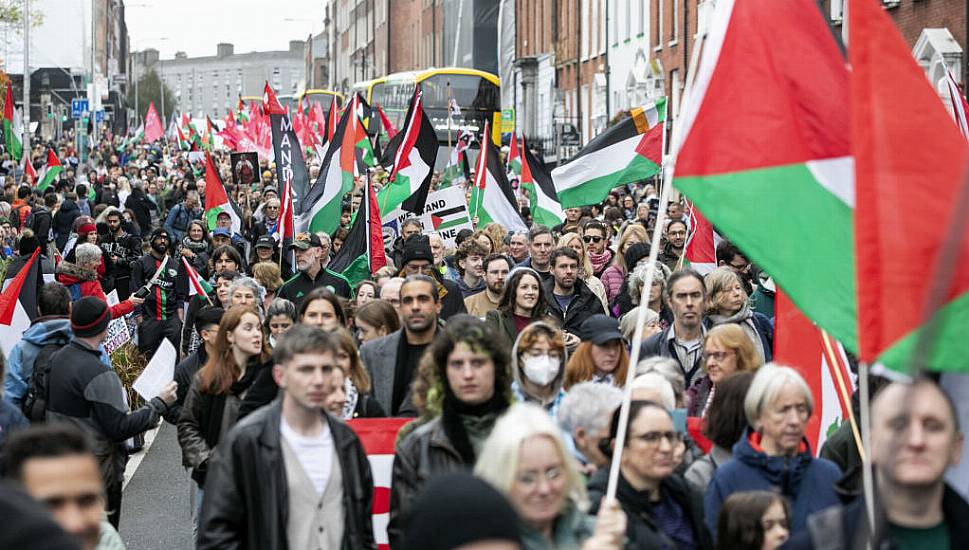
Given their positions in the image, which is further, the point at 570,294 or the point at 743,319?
the point at 570,294

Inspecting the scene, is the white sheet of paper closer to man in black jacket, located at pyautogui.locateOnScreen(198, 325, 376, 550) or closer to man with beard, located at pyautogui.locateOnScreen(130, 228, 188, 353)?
man in black jacket, located at pyautogui.locateOnScreen(198, 325, 376, 550)

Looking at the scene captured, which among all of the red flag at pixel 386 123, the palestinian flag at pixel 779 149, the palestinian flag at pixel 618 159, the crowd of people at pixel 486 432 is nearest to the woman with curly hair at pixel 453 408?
the crowd of people at pixel 486 432

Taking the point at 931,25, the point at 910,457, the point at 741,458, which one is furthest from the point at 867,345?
the point at 931,25

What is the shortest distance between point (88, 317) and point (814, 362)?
3193mm

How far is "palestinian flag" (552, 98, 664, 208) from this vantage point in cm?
1471

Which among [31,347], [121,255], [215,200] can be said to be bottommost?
[31,347]

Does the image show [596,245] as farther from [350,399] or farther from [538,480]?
[538,480]

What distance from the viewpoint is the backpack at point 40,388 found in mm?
7379

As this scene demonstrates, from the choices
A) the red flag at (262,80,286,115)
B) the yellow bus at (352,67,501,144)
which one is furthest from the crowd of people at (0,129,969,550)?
the yellow bus at (352,67,501,144)

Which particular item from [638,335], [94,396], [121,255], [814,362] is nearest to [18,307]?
[94,396]

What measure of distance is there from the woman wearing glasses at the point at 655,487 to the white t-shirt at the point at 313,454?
2.97 feet

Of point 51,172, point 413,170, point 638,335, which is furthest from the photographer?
point 51,172

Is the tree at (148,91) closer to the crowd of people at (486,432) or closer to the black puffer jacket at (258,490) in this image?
the crowd of people at (486,432)

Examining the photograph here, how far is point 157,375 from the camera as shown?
7.88 meters
